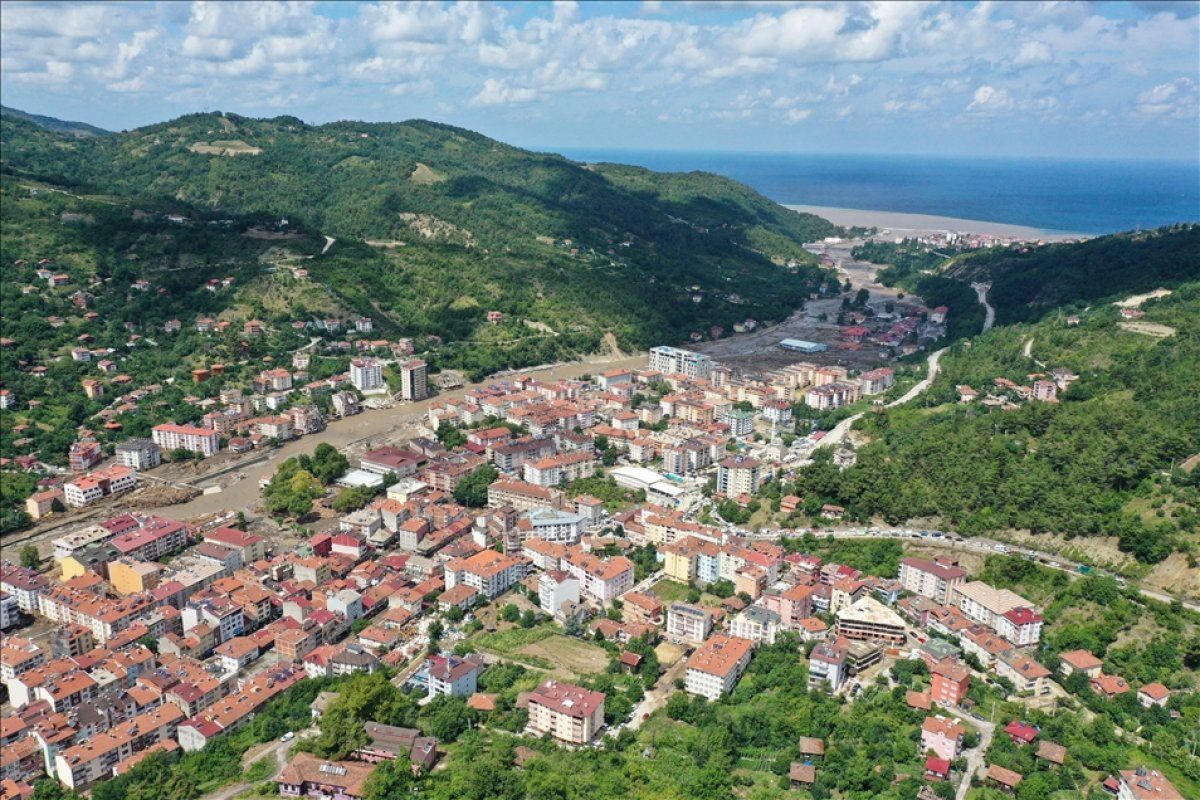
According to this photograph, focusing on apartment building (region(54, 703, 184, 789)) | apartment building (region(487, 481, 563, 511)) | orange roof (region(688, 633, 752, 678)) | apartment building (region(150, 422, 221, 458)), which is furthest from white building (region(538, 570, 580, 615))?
apartment building (region(150, 422, 221, 458))

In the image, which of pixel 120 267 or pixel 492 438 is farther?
pixel 120 267

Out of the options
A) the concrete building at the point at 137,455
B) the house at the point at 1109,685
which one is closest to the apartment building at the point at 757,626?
the house at the point at 1109,685

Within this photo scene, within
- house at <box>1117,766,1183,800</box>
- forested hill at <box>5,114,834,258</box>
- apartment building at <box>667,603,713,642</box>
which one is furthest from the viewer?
forested hill at <box>5,114,834,258</box>

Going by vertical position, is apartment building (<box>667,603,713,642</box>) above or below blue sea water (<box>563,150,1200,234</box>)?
below

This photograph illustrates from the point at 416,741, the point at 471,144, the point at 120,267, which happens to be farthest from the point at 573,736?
the point at 471,144

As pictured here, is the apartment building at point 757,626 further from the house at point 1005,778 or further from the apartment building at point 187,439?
the apartment building at point 187,439

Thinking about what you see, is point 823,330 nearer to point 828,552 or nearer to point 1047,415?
point 1047,415

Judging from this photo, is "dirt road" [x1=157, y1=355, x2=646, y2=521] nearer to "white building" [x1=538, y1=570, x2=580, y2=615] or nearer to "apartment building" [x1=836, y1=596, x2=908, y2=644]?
"white building" [x1=538, y1=570, x2=580, y2=615]
